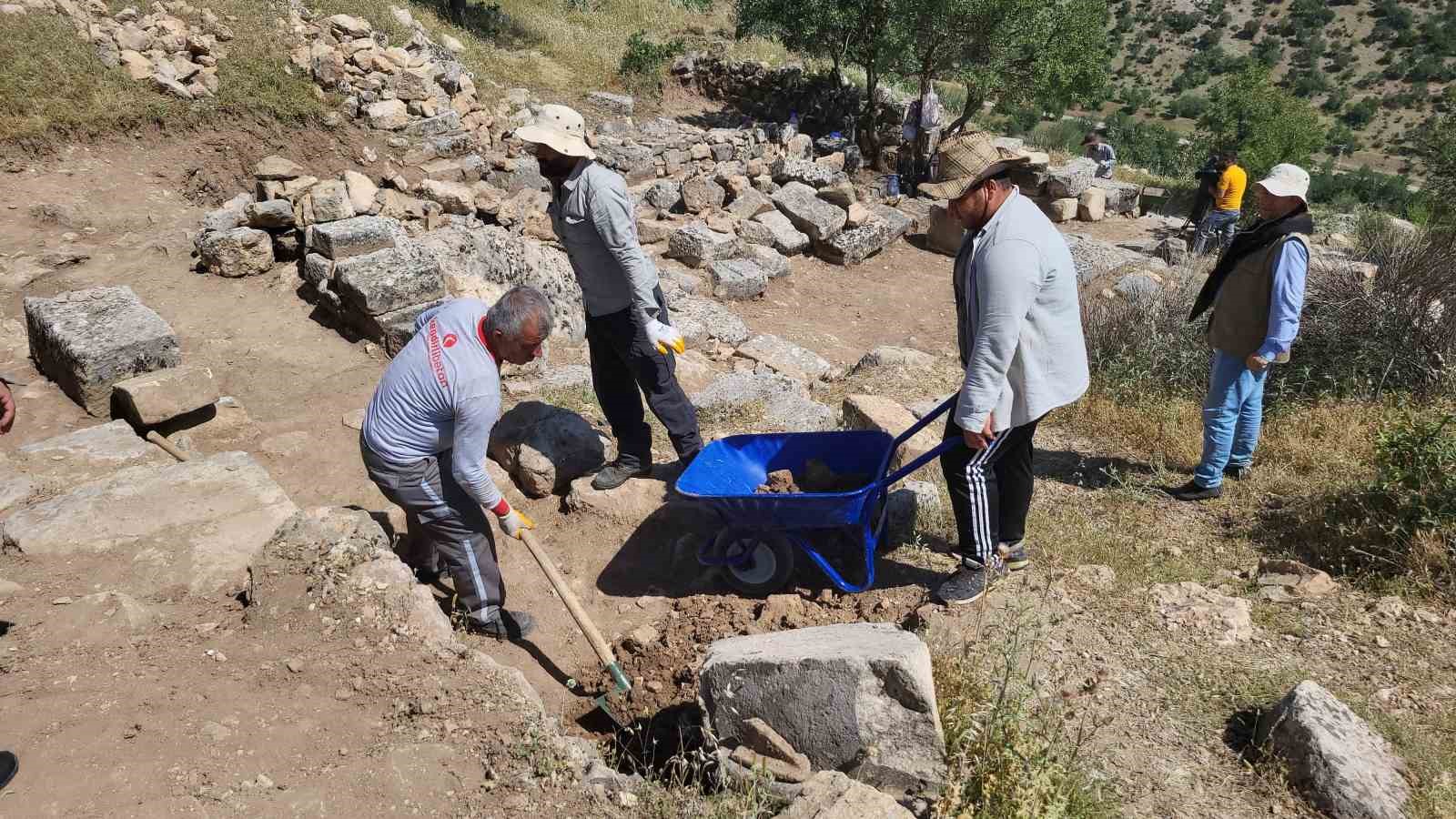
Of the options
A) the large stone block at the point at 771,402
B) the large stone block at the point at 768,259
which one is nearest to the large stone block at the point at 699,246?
the large stone block at the point at 768,259

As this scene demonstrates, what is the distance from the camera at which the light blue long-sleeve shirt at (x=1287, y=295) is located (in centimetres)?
413

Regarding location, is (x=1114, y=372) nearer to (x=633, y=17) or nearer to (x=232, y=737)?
(x=232, y=737)

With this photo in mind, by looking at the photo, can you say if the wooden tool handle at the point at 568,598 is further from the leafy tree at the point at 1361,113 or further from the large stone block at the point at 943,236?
the leafy tree at the point at 1361,113

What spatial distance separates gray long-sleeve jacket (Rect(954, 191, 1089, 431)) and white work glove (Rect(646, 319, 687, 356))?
1445 mm

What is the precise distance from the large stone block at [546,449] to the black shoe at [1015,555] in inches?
91.6

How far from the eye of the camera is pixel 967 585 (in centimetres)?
369

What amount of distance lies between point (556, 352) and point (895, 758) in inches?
180

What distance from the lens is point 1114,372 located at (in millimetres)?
6109

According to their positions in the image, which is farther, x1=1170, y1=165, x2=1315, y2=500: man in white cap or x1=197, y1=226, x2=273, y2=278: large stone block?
x1=197, y1=226, x2=273, y2=278: large stone block

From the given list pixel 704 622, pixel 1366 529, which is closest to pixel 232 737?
pixel 704 622

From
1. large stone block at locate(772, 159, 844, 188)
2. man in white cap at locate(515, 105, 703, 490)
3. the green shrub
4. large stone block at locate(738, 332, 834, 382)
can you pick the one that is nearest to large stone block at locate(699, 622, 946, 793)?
man in white cap at locate(515, 105, 703, 490)

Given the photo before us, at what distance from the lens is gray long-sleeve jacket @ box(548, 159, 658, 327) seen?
4090 mm

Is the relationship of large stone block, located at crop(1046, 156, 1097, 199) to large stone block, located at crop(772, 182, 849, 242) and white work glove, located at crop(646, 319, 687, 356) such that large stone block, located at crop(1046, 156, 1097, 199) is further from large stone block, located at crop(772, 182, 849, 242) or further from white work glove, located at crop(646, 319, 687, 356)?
white work glove, located at crop(646, 319, 687, 356)

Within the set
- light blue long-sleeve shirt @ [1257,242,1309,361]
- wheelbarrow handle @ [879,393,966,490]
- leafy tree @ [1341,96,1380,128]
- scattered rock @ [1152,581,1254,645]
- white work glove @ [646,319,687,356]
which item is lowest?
leafy tree @ [1341,96,1380,128]
